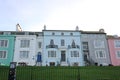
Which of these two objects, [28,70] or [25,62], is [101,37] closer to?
[25,62]

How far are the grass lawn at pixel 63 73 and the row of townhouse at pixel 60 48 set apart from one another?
23.5 meters

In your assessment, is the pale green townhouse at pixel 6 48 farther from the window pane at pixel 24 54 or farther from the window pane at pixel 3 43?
the window pane at pixel 24 54

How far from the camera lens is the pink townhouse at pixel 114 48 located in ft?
142

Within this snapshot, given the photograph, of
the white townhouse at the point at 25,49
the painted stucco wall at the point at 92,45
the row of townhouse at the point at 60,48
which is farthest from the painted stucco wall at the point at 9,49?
the painted stucco wall at the point at 92,45

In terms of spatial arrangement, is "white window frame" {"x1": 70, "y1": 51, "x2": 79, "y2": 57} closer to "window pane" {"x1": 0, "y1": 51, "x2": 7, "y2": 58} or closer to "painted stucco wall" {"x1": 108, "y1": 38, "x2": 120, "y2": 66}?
"painted stucco wall" {"x1": 108, "y1": 38, "x2": 120, "y2": 66}

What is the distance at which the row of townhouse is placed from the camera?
1630 inches

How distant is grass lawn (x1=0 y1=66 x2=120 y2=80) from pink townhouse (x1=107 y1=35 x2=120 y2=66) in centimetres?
2667

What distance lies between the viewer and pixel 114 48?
44438 mm

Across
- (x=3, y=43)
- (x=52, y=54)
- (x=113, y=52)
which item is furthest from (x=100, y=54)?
(x=3, y=43)

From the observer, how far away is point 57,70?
55.8ft

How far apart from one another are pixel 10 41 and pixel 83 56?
18204mm

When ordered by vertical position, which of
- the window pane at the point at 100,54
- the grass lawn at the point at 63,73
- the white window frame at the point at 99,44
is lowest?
the grass lawn at the point at 63,73

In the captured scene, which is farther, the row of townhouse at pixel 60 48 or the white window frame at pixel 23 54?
the row of townhouse at pixel 60 48

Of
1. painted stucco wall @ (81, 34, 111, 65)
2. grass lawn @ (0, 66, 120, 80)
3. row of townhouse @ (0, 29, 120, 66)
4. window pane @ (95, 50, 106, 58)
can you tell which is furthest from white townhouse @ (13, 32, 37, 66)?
grass lawn @ (0, 66, 120, 80)
